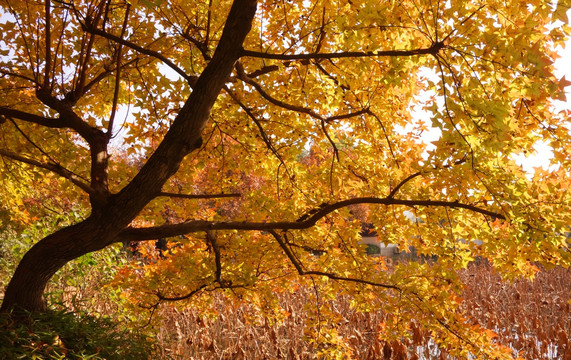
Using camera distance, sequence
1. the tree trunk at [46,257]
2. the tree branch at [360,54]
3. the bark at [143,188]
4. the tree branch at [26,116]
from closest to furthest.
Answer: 1. the tree branch at [360,54]
2. the bark at [143,188]
3. the tree trunk at [46,257]
4. the tree branch at [26,116]

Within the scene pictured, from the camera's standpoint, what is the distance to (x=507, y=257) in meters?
3.57

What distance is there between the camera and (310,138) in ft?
15.1

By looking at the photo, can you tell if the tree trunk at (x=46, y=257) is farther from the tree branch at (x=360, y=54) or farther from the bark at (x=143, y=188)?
the tree branch at (x=360, y=54)

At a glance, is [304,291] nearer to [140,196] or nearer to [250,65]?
[250,65]

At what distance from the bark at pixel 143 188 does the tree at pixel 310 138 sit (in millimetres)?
11

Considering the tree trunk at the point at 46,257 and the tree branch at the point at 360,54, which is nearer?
the tree branch at the point at 360,54

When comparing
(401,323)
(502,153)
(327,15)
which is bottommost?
(401,323)

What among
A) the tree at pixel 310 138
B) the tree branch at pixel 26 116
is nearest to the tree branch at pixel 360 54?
the tree at pixel 310 138

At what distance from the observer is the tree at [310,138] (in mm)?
2605

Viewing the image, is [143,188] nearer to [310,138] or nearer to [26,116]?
[26,116]

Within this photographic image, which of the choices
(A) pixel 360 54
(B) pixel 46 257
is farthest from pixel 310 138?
(B) pixel 46 257

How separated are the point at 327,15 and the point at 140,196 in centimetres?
237

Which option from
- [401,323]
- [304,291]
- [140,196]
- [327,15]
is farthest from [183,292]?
[304,291]

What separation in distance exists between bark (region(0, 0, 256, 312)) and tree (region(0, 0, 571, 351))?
0.03 feet
